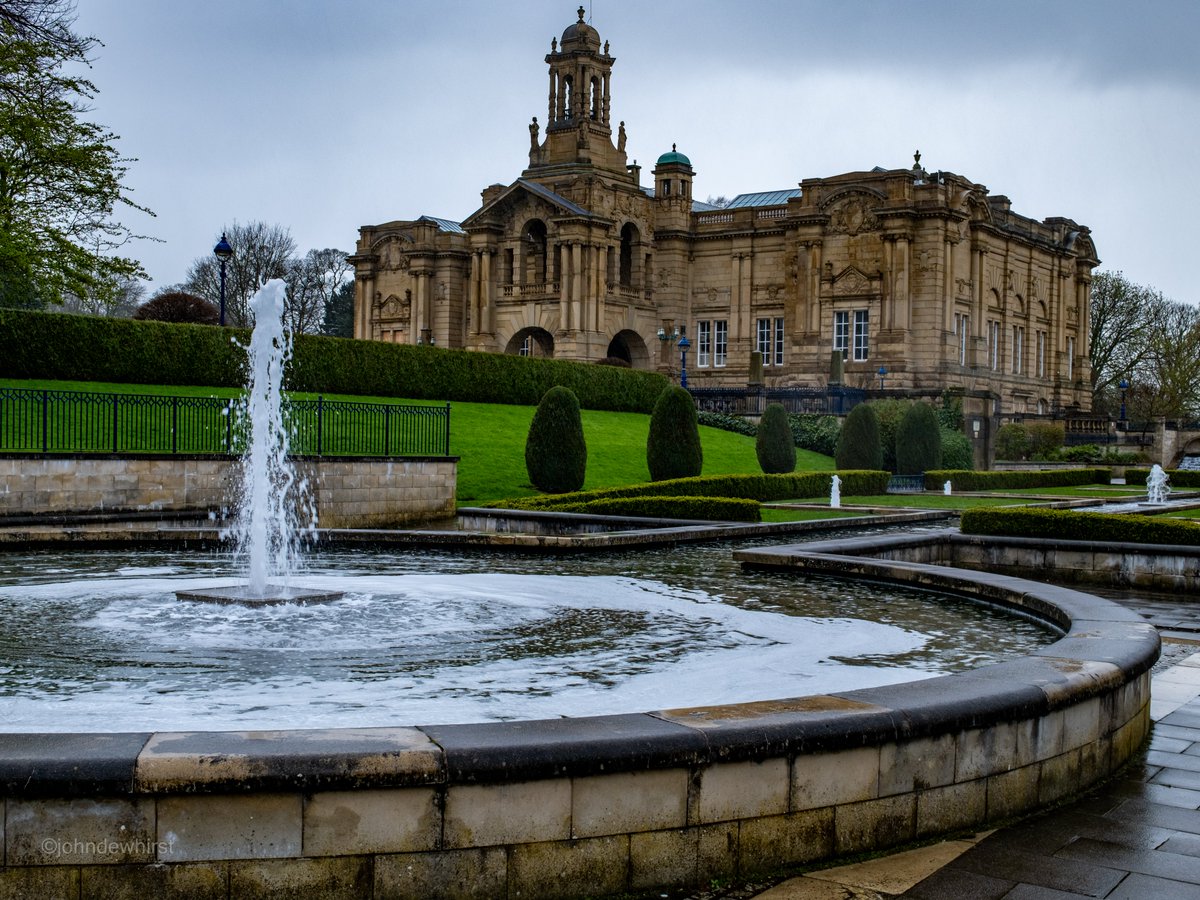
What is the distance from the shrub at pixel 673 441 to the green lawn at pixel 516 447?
96cm

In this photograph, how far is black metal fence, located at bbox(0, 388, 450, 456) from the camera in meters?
22.0

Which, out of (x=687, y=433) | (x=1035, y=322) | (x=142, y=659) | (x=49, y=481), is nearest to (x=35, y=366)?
(x=49, y=481)

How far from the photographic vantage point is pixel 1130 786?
20.2 ft

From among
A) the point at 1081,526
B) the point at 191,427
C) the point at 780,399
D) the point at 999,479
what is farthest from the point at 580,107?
the point at 1081,526

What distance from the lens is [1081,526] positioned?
16422 millimetres

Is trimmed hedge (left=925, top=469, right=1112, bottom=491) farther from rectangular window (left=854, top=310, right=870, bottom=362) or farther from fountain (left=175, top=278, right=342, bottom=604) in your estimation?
fountain (left=175, top=278, right=342, bottom=604)

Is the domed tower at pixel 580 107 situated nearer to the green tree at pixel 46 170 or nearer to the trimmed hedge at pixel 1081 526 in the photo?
the green tree at pixel 46 170

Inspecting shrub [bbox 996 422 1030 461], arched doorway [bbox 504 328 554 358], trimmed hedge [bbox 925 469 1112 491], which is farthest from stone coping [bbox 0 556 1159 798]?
arched doorway [bbox 504 328 554 358]

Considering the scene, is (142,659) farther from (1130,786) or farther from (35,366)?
(35,366)

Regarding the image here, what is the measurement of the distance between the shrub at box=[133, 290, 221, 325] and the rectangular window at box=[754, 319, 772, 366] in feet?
85.8

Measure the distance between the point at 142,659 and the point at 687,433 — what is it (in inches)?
912

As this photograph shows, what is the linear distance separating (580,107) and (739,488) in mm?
40937

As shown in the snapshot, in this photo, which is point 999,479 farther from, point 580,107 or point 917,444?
point 580,107

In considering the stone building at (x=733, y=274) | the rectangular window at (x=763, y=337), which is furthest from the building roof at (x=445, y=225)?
the rectangular window at (x=763, y=337)
